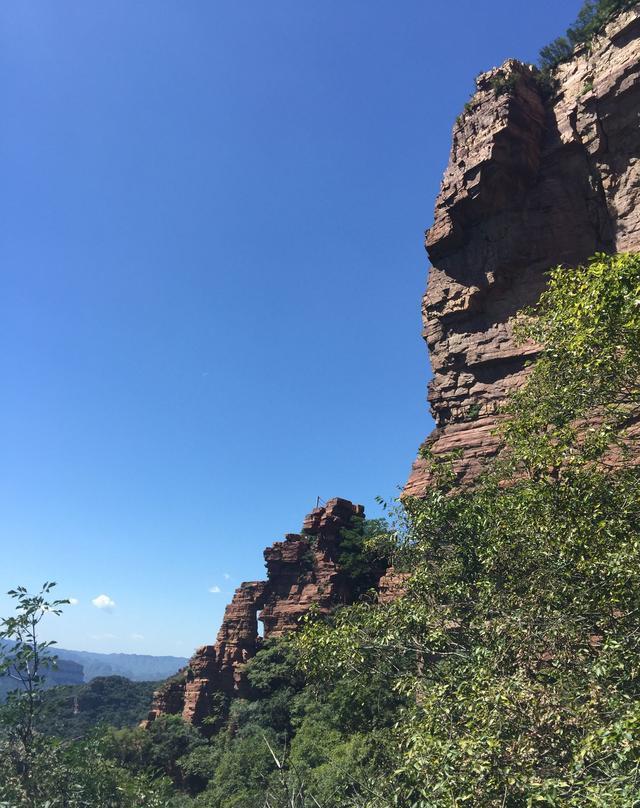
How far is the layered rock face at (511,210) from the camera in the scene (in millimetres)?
24938

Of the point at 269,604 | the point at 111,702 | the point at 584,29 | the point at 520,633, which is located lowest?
the point at 111,702

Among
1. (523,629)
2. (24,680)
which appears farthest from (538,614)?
(24,680)

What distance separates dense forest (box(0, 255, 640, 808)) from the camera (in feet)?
19.9

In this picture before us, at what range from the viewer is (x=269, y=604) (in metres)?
41.4

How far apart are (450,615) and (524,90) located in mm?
31132

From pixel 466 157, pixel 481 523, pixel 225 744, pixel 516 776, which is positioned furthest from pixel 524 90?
pixel 225 744

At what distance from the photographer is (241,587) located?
1730 inches

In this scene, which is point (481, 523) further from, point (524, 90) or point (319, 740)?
point (524, 90)

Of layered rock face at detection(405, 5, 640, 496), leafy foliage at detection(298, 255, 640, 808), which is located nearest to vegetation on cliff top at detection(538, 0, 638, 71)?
layered rock face at detection(405, 5, 640, 496)

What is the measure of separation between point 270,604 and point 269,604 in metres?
0.11

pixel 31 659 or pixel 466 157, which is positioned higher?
pixel 466 157

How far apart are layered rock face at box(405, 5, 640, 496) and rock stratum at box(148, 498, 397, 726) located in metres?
12.7

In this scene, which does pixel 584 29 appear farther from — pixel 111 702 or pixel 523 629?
pixel 111 702

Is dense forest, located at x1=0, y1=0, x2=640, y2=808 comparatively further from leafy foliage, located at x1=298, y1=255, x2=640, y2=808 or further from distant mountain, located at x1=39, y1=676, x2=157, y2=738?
distant mountain, located at x1=39, y1=676, x2=157, y2=738
